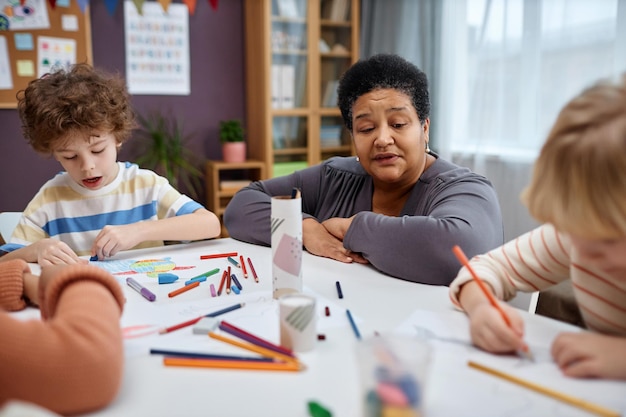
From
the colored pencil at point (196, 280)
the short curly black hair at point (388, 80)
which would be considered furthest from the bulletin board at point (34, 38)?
the colored pencil at point (196, 280)

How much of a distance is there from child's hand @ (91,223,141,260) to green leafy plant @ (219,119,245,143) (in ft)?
7.21

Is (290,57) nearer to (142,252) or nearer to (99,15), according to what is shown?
(99,15)

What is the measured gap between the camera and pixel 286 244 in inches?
38.7

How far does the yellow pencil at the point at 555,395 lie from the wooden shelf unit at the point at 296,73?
292cm

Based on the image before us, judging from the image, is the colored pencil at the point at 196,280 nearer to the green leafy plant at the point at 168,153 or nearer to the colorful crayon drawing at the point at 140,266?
the colorful crayon drawing at the point at 140,266

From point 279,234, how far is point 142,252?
616 millimetres

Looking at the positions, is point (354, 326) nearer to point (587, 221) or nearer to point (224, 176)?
point (587, 221)

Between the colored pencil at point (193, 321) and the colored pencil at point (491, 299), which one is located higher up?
the colored pencil at point (491, 299)

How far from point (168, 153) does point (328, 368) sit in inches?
115

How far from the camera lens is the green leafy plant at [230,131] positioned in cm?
351

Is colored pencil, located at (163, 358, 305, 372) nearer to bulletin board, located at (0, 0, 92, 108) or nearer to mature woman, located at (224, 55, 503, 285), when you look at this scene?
mature woman, located at (224, 55, 503, 285)

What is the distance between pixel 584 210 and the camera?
64 centimetres

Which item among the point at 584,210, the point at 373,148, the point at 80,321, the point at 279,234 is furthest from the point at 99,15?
the point at 584,210

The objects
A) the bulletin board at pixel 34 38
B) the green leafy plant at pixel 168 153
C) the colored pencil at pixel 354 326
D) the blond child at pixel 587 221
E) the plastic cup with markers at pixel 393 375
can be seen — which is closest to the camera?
the plastic cup with markers at pixel 393 375
